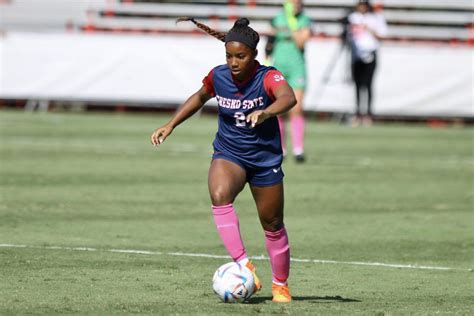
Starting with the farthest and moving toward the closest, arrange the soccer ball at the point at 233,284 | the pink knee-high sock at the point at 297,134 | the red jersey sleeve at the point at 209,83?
the pink knee-high sock at the point at 297,134 < the red jersey sleeve at the point at 209,83 < the soccer ball at the point at 233,284

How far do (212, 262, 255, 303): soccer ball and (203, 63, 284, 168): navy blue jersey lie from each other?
75 cm

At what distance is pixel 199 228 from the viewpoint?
12.0m

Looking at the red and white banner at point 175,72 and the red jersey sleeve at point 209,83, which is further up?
the red jersey sleeve at point 209,83

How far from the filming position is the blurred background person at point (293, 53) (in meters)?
18.7

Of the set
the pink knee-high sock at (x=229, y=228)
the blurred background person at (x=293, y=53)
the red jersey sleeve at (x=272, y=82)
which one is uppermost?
the red jersey sleeve at (x=272, y=82)

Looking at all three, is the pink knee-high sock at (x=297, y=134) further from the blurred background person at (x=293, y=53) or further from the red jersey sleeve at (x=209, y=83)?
the red jersey sleeve at (x=209, y=83)

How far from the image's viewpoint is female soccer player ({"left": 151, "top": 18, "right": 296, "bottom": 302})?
8.02m

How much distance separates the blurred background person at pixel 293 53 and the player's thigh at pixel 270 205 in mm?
10312

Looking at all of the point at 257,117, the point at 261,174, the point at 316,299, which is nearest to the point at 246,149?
the point at 261,174

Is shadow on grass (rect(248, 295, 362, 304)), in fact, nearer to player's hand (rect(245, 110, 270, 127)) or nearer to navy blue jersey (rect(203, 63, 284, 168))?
navy blue jersey (rect(203, 63, 284, 168))

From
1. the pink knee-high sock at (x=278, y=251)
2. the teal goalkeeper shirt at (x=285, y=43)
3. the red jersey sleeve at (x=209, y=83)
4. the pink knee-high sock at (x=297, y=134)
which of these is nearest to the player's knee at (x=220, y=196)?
the pink knee-high sock at (x=278, y=251)

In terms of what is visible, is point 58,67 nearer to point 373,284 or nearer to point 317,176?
point 317,176

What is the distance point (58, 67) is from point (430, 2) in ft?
34.0

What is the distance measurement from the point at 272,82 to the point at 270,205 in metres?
0.82
